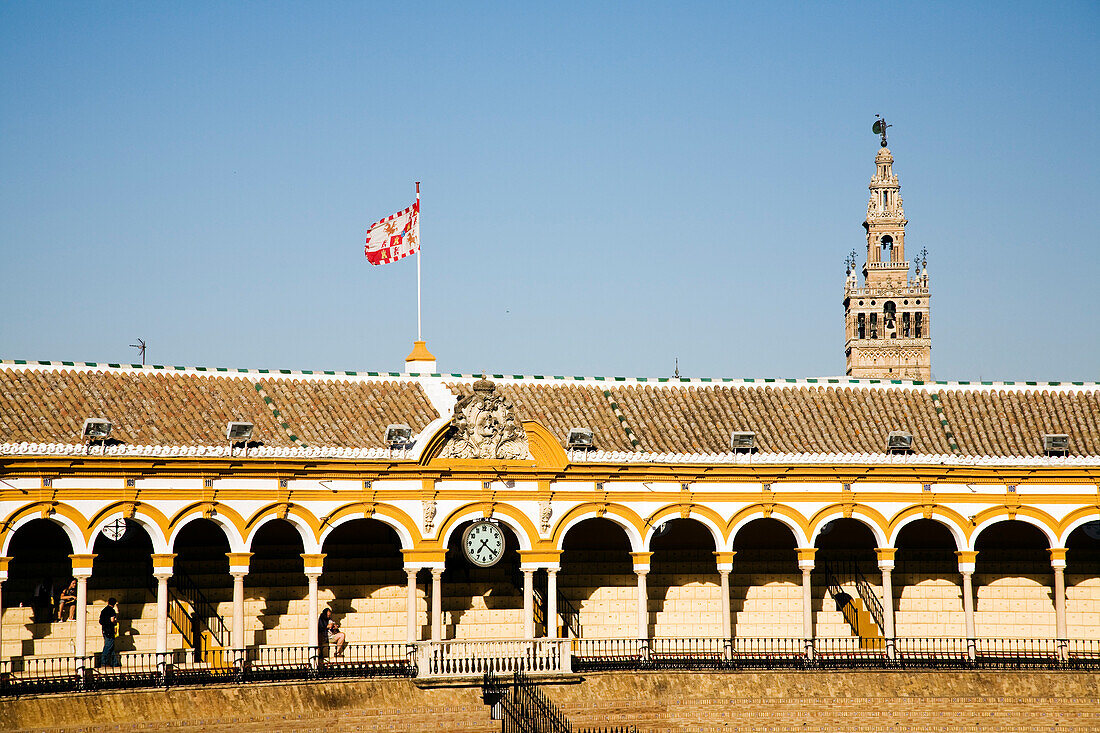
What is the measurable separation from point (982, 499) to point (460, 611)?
17.6m

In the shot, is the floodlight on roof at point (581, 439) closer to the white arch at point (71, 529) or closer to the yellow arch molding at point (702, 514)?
the yellow arch molding at point (702, 514)

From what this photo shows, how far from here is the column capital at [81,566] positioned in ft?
172

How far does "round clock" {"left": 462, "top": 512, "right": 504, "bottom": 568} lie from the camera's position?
56.8 meters

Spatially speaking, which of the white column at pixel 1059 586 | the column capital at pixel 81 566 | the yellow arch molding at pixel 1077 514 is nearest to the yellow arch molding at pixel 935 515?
the white column at pixel 1059 586

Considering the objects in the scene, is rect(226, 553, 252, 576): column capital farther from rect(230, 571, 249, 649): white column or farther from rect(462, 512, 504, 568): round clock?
rect(462, 512, 504, 568): round clock

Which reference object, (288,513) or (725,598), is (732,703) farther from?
(288,513)

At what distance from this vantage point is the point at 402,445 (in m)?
57.1

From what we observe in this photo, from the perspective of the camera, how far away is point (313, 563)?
182 feet

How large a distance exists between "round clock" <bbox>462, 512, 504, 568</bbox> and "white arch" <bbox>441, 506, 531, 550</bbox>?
27 centimetres

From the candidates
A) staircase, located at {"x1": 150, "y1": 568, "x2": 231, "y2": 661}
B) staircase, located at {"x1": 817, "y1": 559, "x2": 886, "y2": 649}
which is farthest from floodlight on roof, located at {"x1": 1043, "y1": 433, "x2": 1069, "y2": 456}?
staircase, located at {"x1": 150, "y1": 568, "x2": 231, "y2": 661}

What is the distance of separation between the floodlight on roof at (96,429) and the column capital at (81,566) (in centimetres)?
351

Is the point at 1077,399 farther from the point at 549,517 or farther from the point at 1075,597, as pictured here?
the point at 549,517

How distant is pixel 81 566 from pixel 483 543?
12.2 m

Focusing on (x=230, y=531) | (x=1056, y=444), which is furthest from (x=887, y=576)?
(x=230, y=531)
